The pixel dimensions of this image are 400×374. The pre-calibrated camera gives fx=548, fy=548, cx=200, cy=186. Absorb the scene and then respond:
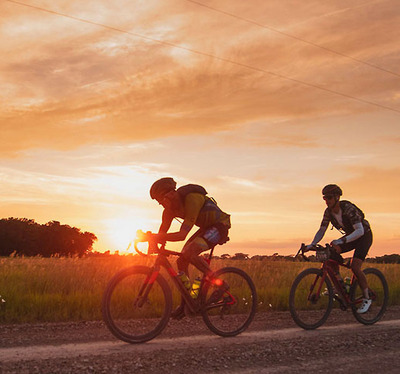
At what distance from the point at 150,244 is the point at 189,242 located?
732 mm

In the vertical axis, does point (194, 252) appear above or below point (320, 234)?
below

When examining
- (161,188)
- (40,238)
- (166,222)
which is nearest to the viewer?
(161,188)

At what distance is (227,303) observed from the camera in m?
8.72

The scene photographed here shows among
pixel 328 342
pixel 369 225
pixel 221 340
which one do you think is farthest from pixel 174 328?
pixel 369 225

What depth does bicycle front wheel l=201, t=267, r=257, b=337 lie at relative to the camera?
8469mm

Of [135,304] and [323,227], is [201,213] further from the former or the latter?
[323,227]

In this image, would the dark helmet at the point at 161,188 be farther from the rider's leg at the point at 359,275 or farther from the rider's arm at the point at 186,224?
the rider's leg at the point at 359,275

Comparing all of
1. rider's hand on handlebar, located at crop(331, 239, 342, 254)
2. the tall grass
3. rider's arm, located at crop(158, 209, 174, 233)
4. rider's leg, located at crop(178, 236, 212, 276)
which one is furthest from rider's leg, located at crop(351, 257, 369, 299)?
rider's arm, located at crop(158, 209, 174, 233)

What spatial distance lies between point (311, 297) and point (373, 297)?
55.1 inches

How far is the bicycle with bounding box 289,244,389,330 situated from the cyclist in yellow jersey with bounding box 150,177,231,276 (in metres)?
2.15

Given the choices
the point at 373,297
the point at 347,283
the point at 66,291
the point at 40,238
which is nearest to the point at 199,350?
the point at 347,283

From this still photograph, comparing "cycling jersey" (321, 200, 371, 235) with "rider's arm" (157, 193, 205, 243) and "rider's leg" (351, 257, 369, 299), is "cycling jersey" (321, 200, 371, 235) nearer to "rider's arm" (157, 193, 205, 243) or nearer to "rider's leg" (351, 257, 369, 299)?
"rider's leg" (351, 257, 369, 299)

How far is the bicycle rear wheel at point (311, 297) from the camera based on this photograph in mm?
9695

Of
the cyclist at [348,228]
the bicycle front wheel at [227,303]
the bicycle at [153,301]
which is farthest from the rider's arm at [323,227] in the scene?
the bicycle at [153,301]
